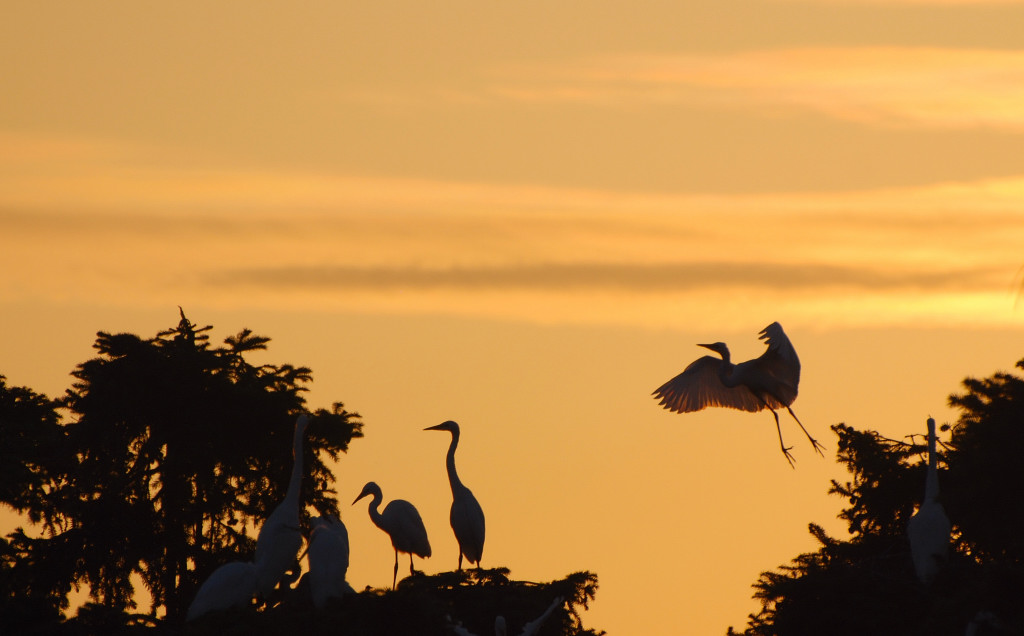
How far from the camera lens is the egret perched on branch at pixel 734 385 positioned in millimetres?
31375

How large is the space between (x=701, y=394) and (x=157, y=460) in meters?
11.3

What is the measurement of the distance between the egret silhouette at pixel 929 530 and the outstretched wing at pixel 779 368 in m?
2.74

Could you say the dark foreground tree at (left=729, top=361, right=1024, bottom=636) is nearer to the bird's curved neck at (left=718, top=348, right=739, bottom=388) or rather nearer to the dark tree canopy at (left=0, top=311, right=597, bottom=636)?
the bird's curved neck at (left=718, top=348, right=739, bottom=388)

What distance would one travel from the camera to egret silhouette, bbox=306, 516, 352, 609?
1025 inches

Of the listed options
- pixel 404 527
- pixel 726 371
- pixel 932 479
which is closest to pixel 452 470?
pixel 404 527

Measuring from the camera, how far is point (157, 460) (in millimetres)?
38812

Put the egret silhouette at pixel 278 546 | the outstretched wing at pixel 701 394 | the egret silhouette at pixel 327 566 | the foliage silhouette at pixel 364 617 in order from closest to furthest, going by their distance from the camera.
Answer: the foliage silhouette at pixel 364 617, the egret silhouette at pixel 327 566, the egret silhouette at pixel 278 546, the outstretched wing at pixel 701 394

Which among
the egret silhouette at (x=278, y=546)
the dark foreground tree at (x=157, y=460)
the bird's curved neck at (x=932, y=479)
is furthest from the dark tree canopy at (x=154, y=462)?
the bird's curved neck at (x=932, y=479)

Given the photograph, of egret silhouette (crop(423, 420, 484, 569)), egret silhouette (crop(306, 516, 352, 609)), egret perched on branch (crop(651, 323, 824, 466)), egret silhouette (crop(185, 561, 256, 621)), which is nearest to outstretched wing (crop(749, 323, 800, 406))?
egret perched on branch (crop(651, 323, 824, 466))

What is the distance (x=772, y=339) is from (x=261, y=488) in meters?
12.7

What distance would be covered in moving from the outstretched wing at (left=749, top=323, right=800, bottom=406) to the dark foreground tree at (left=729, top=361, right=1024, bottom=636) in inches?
48.0

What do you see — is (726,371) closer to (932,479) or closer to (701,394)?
(701,394)

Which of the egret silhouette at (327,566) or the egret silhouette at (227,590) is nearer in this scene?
the egret silhouette at (227,590)

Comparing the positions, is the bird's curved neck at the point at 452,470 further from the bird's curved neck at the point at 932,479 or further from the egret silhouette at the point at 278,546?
the bird's curved neck at the point at 932,479
